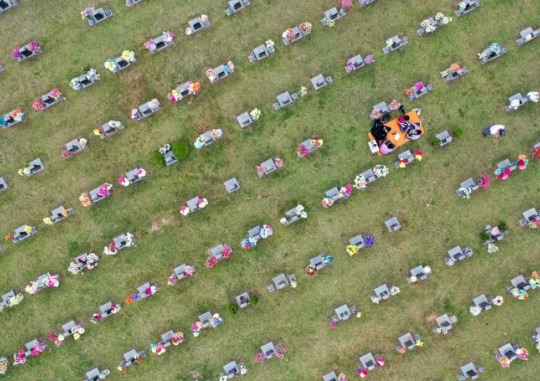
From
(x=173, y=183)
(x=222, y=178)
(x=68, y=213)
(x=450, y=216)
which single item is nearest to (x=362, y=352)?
(x=450, y=216)

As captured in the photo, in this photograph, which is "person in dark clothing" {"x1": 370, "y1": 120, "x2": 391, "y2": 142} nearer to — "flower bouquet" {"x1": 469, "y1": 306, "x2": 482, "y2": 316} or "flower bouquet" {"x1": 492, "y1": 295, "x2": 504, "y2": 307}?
"flower bouquet" {"x1": 469, "y1": 306, "x2": 482, "y2": 316}

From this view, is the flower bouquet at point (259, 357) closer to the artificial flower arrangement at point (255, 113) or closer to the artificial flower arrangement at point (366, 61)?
the artificial flower arrangement at point (255, 113)

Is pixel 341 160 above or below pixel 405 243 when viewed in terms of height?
above

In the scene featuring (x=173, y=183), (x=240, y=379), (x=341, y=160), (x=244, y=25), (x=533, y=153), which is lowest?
(x=240, y=379)

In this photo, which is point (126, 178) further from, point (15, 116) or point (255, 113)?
point (255, 113)

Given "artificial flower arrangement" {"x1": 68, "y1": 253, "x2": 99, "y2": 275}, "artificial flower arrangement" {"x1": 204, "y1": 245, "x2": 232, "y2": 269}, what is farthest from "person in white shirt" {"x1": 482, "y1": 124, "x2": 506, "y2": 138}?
"artificial flower arrangement" {"x1": 68, "y1": 253, "x2": 99, "y2": 275}

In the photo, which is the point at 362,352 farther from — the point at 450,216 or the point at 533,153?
the point at 533,153

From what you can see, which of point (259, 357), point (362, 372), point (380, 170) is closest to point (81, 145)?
point (259, 357)
